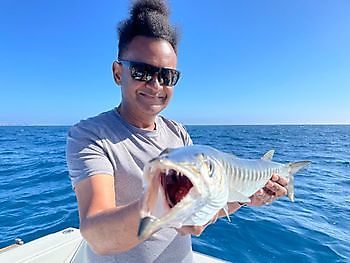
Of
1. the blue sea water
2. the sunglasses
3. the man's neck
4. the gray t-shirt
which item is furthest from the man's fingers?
the blue sea water

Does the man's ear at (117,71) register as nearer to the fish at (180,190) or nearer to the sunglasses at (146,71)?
the sunglasses at (146,71)

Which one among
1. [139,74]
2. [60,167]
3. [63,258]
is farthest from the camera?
[60,167]

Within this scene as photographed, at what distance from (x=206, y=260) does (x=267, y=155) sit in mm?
1468

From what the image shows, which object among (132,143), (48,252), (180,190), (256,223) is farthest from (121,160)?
(256,223)

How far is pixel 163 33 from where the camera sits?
1.84m

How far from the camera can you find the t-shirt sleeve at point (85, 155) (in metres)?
1.40

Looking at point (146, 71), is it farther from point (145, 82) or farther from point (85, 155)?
point (85, 155)

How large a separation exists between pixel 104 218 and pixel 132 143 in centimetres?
63

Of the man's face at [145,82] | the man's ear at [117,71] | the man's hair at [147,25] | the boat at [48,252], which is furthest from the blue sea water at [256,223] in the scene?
the man's hair at [147,25]

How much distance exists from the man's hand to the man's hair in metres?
1.16

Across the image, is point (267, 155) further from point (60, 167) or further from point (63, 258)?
point (60, 167)

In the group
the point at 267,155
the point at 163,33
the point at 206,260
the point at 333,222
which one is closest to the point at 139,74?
the point at 163,33

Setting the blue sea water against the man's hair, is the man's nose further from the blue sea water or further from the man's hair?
the blue sea water

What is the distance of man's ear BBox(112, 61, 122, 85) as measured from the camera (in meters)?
1.88
